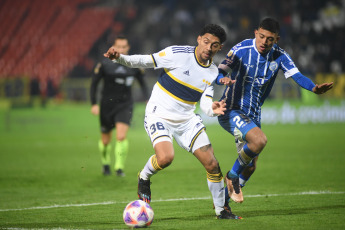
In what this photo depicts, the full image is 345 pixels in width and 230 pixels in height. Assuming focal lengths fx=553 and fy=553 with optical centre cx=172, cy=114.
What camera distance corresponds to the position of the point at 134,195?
26.8 ft

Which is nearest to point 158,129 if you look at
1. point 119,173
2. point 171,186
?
point 171,186

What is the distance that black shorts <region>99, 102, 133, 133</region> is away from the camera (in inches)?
419

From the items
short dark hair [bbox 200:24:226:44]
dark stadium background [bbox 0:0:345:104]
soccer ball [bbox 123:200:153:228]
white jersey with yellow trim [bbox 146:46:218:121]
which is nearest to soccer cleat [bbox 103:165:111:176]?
white jersey with yellow trim [bbox 146:46:218:121]

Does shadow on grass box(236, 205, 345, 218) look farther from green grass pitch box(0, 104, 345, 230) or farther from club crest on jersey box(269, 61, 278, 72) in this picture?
club crest on jersey box(269, 61, 278, 72)

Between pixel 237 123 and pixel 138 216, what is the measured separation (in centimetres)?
173

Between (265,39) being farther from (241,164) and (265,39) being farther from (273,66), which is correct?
(241,164)

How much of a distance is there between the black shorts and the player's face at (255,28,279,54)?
454 cm

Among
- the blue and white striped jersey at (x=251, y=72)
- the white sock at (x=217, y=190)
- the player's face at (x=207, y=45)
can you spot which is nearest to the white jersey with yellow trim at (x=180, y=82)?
the player's face at (x=207, y=45)

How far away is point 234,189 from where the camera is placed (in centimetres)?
633

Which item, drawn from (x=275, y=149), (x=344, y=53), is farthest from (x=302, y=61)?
(x=275, y=149)

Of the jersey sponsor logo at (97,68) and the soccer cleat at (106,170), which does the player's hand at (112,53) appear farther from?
the soccer cleat at (106,170)

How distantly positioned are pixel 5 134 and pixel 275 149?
31.5 ft

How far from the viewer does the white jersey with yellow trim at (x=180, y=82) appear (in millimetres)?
6184

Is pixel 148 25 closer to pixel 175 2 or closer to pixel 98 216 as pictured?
pixel 175 2
